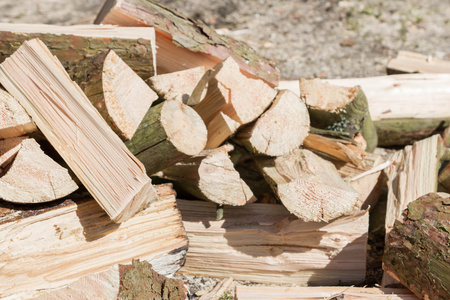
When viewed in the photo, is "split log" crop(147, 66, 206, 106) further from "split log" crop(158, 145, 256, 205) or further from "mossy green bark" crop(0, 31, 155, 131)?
"split log" crop(158, 145, 256, 205)

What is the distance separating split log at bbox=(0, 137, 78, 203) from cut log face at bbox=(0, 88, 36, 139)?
5 centimetres

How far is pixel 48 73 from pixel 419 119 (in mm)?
3075

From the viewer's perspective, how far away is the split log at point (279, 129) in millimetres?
2828

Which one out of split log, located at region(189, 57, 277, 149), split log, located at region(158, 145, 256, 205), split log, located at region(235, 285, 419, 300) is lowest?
split log, located at region(235, 285, 419, 300)

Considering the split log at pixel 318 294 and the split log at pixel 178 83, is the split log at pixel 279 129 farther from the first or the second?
the split log at pixel 318 294

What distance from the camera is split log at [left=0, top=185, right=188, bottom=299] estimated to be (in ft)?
7.26

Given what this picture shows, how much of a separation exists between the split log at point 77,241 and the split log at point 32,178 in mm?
85

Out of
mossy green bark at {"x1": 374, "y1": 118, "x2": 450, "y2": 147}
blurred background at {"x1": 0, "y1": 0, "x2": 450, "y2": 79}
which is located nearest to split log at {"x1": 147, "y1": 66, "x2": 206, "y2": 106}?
mossy green bark at {"x1": 374, "y1": 118, "x2": 450, "y2": 147}

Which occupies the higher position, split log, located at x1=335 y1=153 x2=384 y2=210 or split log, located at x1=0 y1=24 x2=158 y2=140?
split log, located at x1=0 y1=24 x2=158 y2=140

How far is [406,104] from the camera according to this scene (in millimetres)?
3951

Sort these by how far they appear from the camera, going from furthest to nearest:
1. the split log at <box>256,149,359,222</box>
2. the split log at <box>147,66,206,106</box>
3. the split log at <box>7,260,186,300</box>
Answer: the split log at <box>147,66,206,106</box> → the split log at <box>256,149,359,222</box> → the split log at <box>7,260,186,300</box>

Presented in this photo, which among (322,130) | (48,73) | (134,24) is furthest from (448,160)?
(48,73)

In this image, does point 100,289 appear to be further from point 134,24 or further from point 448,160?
point 448,160

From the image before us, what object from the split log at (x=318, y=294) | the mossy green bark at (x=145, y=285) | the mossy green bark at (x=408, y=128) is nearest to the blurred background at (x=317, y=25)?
the mossy green bark at (x=408, y=128)
